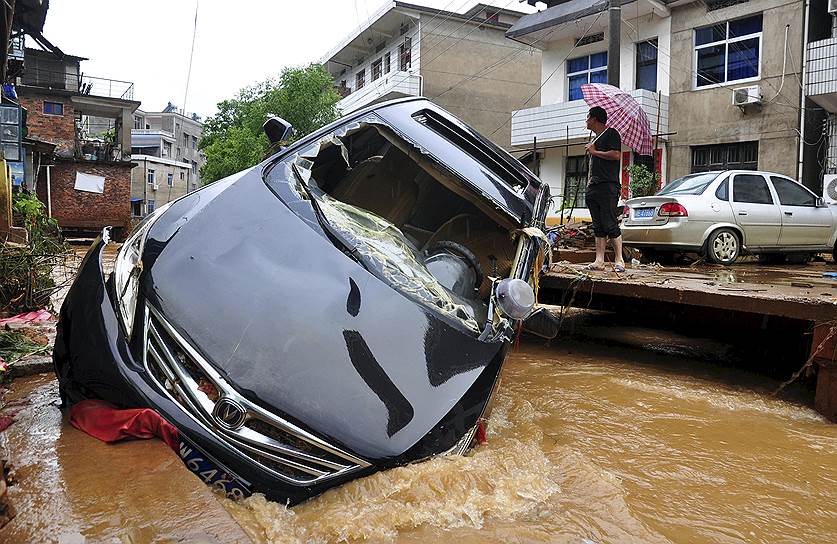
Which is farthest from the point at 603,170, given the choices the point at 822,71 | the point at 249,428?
the point at 822,71

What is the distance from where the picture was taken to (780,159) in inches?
546

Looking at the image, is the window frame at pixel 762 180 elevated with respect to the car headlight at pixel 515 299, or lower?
elevated

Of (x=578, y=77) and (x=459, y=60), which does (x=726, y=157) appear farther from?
(x=459, y=60)

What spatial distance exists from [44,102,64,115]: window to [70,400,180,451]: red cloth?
31.6 m

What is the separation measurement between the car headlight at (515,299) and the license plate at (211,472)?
1.30 metres

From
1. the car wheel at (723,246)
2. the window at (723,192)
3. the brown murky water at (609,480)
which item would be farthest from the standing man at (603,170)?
the window at (723,192)

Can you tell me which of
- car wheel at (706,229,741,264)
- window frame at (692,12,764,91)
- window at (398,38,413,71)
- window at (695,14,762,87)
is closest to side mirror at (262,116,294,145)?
car wheel at (706,229,741,264)

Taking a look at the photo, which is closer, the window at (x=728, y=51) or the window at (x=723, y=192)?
the window at (x=723, y=192)

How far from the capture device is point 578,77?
703 inches

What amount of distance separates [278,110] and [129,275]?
2196 centimetres

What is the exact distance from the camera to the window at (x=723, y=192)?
24.3 feet

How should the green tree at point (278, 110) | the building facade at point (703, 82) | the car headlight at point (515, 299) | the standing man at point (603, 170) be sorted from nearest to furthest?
the car headlight at point (515, 299), the standing man at point (603, 170), the building facade at point (703, 82), the green tree at point (278, 110)

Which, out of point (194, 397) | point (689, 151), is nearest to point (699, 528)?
point (194, 397)

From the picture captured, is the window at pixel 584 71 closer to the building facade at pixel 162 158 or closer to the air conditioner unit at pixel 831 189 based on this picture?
the air conditioner unit at pixel 831 189
